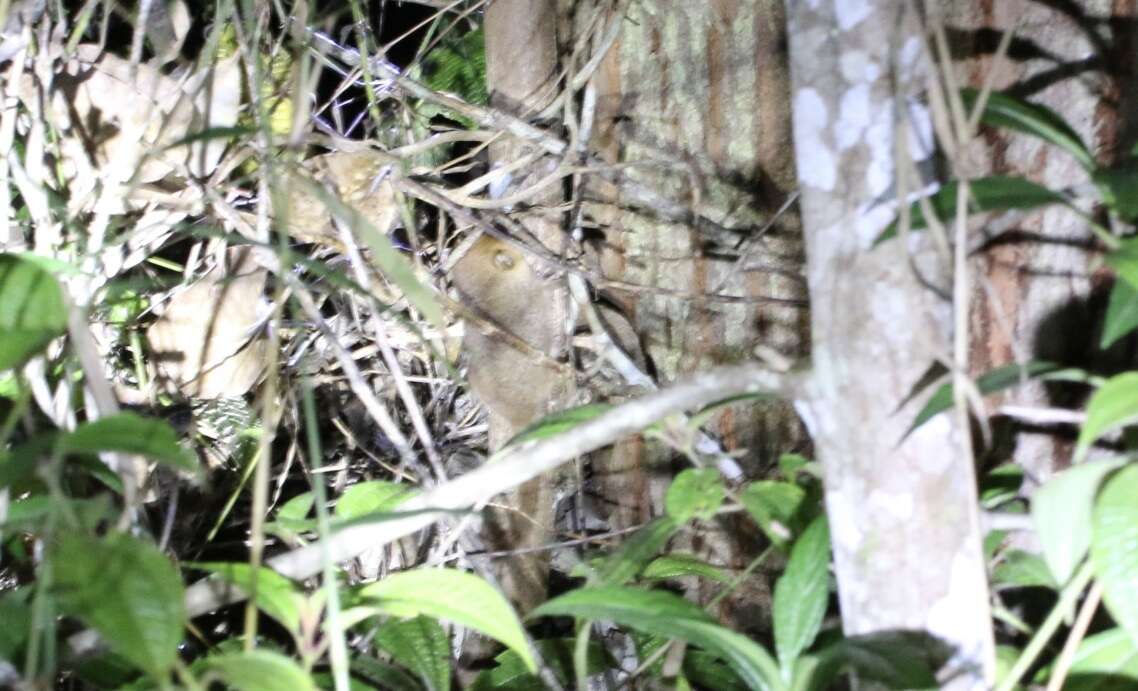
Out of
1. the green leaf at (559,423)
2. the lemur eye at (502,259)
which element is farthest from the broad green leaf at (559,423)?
the lemur eye at (502,259)

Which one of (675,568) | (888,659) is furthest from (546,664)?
(888,659)

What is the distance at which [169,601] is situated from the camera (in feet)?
1.54

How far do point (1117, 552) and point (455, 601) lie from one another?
362mm

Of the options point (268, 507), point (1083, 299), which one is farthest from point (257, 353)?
point (1083, 299)

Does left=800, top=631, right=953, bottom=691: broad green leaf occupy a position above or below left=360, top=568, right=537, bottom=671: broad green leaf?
below

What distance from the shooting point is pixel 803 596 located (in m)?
0.58

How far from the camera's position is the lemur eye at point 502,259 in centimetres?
104

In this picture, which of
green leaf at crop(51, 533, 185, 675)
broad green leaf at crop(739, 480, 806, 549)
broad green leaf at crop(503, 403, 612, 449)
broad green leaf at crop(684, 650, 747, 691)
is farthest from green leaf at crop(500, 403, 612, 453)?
broad green leaf at crop(684, 650, 747, 691)

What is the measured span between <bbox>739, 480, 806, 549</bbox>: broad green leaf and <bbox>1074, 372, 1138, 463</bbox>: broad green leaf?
20 centimetres

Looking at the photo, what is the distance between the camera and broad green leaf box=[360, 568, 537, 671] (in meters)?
0.59

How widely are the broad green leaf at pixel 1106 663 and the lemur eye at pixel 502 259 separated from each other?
2.15ft

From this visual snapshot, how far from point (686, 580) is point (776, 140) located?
471 millimetres

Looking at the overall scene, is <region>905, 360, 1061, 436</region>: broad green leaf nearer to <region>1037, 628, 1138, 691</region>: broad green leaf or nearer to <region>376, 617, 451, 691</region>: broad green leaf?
<region>1037, 628, 1138, 691</region>: broad green leaf

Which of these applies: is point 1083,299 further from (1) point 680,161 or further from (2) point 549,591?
(2) point 549,591
